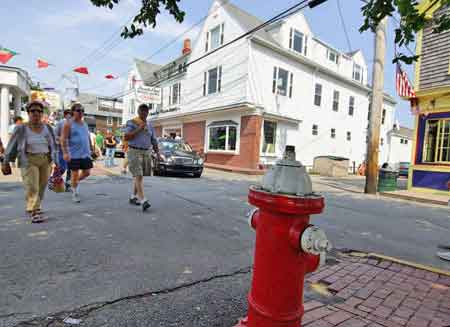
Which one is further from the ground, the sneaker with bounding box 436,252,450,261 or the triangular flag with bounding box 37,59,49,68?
the triangular flag with bounding box 37,59,49,68

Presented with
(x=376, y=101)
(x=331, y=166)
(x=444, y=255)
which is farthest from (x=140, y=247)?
(x=331, y=166)

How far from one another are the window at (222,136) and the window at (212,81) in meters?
2.23

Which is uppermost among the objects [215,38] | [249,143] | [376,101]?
[215,38]

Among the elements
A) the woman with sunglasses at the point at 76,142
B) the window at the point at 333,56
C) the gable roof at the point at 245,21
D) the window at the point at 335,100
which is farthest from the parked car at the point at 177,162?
the window at the point at 333,56

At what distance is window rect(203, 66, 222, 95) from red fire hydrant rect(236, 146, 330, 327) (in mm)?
16934

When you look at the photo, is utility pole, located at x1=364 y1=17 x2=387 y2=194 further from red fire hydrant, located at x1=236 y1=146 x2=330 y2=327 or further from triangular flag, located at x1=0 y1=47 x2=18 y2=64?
triangular flag, located at x1=0 y1=47 x2=18 y2=64

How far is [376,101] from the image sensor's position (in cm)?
965

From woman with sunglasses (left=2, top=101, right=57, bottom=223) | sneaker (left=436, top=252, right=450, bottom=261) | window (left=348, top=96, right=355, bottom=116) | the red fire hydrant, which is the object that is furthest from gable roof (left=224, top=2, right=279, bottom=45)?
the red fire hydrant

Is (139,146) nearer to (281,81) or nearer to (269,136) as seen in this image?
(269,136)

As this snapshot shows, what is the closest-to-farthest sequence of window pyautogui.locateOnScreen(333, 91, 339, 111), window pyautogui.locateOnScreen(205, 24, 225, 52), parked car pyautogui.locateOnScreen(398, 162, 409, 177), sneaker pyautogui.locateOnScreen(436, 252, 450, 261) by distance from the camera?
sneaker pyautogui.locateOnScreen(436, 252, 450, 261) < window pyautogui.locateOnScreen(205, 24, 225, 52) < parked car pyautogui.locateOnScreen(398, 162, 409, 177) < window pyautogui.locateOnScreen(333, 91, 339, 111)

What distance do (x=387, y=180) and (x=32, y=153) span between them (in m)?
10.5

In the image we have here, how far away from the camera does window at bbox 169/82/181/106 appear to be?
21969mm

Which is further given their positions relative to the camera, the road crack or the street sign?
the street sign

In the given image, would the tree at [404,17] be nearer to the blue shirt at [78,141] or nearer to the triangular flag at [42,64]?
the blue shirt at [78,141]
